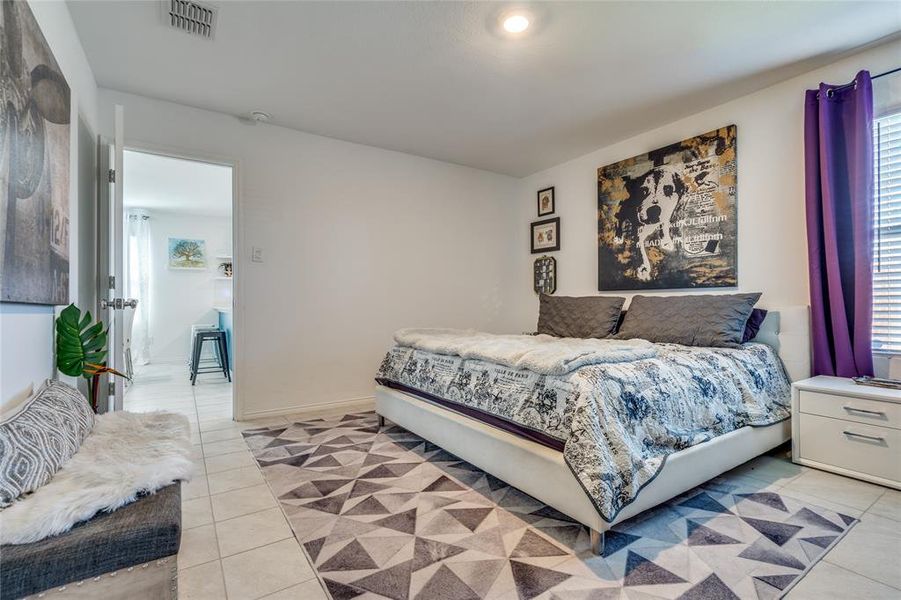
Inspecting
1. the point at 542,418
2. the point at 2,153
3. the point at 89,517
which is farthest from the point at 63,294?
the point at 542,418

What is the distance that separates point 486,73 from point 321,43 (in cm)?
100

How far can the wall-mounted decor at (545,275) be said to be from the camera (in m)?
4.42

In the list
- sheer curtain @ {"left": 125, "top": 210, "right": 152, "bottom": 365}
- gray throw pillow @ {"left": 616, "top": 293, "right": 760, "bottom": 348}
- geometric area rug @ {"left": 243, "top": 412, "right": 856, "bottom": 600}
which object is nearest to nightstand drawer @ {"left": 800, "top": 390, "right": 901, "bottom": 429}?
gray throw pillow @ {"left": 616, "top": 293, "right": 760, "bottom": 348}

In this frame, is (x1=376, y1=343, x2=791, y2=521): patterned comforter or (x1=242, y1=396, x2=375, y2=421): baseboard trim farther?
(x1=242, y1=396, x2=375, y2=421): baseboard trim

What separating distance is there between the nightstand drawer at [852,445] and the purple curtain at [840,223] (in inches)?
17.6

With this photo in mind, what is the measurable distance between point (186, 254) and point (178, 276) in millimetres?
369

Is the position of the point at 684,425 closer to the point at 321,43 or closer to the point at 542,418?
the point at 542,418

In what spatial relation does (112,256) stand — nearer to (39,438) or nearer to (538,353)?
(39,438)

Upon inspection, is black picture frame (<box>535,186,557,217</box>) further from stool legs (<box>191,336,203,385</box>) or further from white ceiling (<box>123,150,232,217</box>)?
stool legs (<box>191,336,203,385</box>)

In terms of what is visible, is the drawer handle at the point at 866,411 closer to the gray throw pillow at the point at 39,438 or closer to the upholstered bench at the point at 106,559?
the upholstered bench at the point at 106,559

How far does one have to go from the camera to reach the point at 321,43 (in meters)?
2.34

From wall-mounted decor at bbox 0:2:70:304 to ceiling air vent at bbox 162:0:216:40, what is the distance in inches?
23.9

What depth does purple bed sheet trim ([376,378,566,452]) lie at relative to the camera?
5.65ft

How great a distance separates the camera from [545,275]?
4.50m
